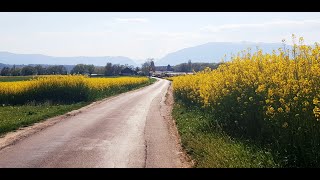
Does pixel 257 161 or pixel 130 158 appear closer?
pixel 257 161

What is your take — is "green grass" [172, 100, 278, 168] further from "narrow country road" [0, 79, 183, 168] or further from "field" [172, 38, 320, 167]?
"narrow country road" [0, 79, 183, 168]

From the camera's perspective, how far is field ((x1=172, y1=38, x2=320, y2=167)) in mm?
8727

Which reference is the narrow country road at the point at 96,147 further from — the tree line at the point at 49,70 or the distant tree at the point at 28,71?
the distant tree at the point at 28,71

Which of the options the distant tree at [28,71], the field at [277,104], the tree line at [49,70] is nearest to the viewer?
the field at [277,104]

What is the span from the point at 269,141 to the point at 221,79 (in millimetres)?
4954

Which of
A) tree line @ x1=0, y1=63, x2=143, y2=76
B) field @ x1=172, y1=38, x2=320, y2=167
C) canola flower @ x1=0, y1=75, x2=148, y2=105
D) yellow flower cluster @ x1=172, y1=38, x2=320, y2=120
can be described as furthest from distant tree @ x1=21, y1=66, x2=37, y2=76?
field @ x1=172, y1=38, x2=320, y2=167

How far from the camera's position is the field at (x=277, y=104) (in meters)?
8.73

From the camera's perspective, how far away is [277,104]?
10.2 metres

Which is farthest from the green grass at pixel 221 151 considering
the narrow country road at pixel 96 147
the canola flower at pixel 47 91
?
the canola flower at pixel 47 91
